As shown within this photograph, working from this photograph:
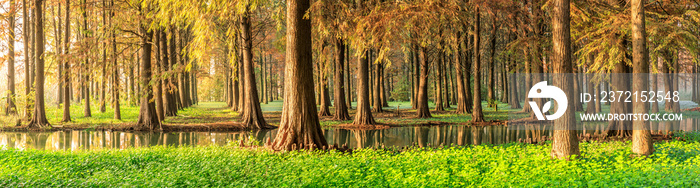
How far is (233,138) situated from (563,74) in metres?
11.4

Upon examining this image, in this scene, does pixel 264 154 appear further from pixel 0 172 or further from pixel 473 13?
pixel 473 13

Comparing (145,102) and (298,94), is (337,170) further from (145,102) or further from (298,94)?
(145,102)

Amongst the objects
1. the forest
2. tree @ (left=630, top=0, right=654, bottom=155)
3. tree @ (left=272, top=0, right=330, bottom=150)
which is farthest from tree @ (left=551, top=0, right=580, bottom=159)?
tree @ (left=272, top=0, right=330, bottom=150)

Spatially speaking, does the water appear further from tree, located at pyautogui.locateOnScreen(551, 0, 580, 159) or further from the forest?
tree, located at pyautogui.locateOnScreen(551, 0, 580, 159)

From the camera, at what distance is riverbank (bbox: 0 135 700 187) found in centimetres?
720

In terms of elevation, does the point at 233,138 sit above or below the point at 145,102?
below

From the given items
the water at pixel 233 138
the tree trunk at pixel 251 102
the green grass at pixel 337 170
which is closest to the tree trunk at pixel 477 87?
the water at pixel 233 138

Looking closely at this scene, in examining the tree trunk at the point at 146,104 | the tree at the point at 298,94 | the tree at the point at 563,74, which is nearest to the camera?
the tree at the point at 563,74

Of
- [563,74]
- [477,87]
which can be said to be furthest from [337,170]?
[477,87]

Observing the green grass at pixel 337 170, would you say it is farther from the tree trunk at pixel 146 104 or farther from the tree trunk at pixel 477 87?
the tree trunk at pixel 477 87

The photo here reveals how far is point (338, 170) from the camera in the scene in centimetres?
836

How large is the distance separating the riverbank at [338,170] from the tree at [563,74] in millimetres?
446

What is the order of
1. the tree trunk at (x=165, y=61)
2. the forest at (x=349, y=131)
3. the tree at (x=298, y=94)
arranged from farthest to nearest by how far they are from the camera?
the tree trunk at (x=165, y=61) < the tree at (x=298, y=94) < the forest at (x=349, y=131)

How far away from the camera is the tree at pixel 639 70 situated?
1013 centimetres
